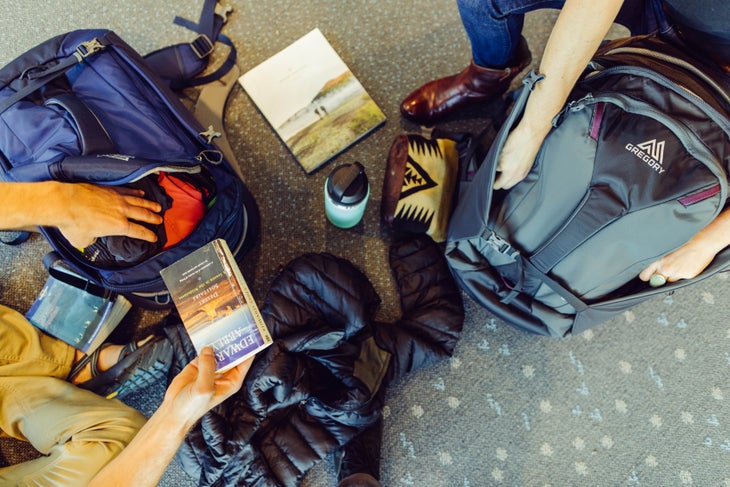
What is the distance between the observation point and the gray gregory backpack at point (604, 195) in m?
0.67

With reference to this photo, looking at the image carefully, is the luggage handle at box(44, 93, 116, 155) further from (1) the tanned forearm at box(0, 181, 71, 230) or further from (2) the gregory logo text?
(2) the gregory logo text

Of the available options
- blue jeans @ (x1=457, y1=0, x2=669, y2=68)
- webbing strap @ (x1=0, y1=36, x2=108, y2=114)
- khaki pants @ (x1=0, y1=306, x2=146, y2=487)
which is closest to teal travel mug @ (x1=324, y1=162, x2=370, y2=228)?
blue jeans @ (x1=457, y1=0, x2=669, y2=68)

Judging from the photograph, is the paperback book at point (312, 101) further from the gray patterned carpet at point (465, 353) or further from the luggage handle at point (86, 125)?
the luggage handle at point (86, 125)

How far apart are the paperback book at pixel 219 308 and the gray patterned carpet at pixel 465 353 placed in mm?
372

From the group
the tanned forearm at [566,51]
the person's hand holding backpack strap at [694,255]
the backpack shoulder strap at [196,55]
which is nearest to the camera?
the tanned forearm at [566,51]

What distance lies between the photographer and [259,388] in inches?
34.8

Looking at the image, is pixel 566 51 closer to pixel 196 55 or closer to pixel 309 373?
pixel 309 373

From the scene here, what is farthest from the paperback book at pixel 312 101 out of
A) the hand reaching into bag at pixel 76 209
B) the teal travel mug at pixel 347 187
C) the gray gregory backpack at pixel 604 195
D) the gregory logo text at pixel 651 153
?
the gregory logo text at pixel 651 153

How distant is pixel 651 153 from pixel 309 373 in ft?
2.36

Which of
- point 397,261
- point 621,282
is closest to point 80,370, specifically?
point 397,261

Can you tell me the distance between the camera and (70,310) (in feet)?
3.13

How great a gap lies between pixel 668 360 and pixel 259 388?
94 centimetres

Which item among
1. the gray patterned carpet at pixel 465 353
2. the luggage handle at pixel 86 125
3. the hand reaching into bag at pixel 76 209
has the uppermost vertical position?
the luggage handle at pixel 86 125

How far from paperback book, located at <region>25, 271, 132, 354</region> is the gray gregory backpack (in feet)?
2.46
